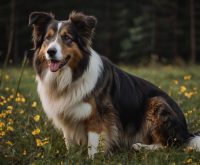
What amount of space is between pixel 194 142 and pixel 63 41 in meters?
2.30

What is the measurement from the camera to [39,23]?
588cm

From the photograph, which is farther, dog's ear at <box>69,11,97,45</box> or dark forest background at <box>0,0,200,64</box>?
dark forest background at <box>0,0,200,64</box>

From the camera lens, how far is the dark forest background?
109 feet

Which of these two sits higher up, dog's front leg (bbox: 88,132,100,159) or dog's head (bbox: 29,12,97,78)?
dog's head (bbox: 29,12,97,78)

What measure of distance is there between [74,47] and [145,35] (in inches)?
1105

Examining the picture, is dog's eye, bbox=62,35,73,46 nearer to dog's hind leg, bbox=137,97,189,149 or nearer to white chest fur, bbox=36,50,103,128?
white chest fur, bbox=36,50,103,128

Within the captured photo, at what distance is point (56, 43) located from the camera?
5.43 metres

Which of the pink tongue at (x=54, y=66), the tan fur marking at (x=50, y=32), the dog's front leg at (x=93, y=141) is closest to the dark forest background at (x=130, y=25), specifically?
the tan fur marking at (x=50, y=32)

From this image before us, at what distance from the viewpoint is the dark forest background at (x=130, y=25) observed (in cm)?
3309

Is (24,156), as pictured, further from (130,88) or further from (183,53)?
(183,53)

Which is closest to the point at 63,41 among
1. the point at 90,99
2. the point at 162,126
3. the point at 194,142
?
the point at 90,99

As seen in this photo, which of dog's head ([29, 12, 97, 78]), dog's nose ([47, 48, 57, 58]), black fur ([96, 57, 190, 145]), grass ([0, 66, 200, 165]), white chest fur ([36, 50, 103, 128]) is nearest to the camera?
grass ([0, 66, 200, 165])

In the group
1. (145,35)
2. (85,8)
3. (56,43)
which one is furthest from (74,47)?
(85,8)

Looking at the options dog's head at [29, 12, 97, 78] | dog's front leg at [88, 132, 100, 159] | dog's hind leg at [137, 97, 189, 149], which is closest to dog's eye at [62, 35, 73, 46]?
dog's head at [29, 12, 97, 78]
